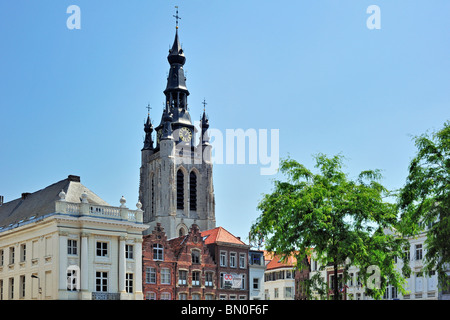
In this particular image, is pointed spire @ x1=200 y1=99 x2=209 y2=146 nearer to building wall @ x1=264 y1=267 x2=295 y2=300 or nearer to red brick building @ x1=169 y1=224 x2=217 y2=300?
building wall @ x1=264 y1=267 x2=295 y2=300

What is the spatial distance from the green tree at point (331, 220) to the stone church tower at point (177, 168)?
259ft

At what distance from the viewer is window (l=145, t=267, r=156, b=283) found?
243 ft

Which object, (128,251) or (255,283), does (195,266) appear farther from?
(128,251)

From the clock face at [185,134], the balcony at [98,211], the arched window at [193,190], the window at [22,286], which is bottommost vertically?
the window at [22,286]

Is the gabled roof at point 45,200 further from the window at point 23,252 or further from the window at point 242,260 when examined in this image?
the window at point 242,260

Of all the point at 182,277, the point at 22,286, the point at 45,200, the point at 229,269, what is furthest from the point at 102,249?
the point at 229,269

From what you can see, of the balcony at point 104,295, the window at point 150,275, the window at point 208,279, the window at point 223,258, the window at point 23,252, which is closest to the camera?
the balcony at point 104,295

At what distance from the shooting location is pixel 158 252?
75875 millimetres

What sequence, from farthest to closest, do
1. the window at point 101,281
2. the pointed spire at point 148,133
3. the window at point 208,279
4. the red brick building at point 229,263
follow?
the pointed spire at point 148,133 → the red brick building at point 229,263 → the window at point 208,279 → the window at point 101,281

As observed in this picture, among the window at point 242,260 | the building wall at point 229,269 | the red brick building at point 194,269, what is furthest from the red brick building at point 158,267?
the window at point 242,260

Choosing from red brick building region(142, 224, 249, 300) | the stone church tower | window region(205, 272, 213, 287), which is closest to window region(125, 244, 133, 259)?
red brick building region(142, 224, 249, 300)

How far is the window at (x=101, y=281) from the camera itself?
6206 centimetres

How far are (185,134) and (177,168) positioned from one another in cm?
721

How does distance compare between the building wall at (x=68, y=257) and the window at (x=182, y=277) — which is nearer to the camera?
the building wall at (x=68, y=257)
